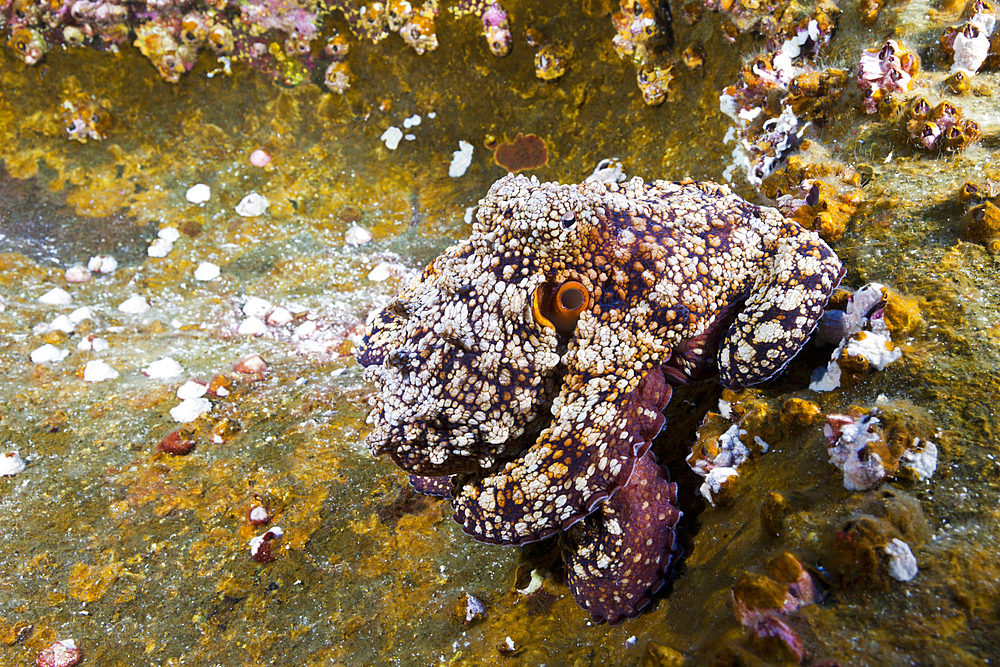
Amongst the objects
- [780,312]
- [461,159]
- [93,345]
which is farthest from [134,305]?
[780,312]

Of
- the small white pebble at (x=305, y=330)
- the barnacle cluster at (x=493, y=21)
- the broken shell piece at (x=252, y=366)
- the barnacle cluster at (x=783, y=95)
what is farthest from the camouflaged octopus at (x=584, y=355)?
the barnacle cluster at (x=493, y=21)

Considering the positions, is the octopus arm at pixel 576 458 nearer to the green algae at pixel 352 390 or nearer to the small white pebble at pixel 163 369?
the green algae at pixel 352 390

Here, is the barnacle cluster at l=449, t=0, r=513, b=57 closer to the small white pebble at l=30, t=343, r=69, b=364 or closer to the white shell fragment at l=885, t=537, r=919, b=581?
the small white pebble at l=30, t=343, r=69, b=364

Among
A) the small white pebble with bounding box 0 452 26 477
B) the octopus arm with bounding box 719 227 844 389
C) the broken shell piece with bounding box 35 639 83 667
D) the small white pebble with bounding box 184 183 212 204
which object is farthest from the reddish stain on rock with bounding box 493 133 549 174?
the broken shell piece with bounding box 35 639 83 667

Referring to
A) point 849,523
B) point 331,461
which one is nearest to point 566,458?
point 849,523

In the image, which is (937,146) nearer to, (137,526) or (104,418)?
(137,526)

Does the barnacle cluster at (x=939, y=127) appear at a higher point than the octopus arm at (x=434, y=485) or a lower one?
higher

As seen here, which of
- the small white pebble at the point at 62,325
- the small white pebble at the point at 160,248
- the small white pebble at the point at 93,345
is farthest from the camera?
the small white pebble at the point at 160,248

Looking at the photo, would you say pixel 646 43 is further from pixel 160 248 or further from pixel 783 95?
pixel 160 248
